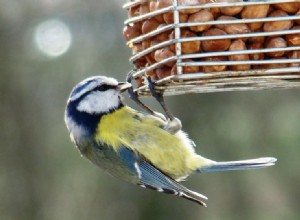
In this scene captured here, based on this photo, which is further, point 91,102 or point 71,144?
point 71,144

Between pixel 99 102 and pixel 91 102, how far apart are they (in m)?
0.04

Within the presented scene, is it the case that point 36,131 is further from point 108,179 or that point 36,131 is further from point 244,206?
point 244,206

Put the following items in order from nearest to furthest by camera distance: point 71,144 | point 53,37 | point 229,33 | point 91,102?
1. point 229,33
2. point 91,102
3. point 71,144
4. point 53,37

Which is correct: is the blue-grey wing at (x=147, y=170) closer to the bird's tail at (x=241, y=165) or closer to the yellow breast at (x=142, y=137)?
the yellow breast at (x=142, y=137)

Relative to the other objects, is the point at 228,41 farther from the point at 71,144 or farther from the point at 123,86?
the point at 71,144

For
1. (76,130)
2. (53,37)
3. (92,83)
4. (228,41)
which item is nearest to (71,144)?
(53,37)

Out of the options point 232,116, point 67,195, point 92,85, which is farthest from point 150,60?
point 67,195

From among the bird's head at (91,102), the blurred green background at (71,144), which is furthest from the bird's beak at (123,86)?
the blurred green background at (71,144)

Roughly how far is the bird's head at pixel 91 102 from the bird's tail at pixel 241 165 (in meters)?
0.47

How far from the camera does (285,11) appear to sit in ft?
12.5

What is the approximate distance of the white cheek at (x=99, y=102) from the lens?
430 cm

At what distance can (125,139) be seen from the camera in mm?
4359

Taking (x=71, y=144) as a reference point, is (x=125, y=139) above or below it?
above

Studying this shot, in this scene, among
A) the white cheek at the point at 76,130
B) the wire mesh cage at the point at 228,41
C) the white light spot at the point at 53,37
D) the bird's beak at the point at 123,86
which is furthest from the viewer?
the white light spot at the point at 53,37
